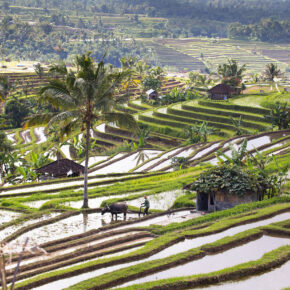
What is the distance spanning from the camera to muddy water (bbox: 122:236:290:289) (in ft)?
45.0

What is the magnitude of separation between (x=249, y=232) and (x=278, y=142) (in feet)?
72.5

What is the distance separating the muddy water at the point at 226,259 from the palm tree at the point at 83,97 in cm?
844

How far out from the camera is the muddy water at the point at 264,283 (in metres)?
12.7

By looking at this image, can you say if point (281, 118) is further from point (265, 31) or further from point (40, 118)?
point (265, 31)

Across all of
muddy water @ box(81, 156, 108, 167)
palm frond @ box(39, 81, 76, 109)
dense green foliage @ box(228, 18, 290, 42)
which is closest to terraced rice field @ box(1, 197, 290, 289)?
palm frond @ box(39, 81, 76, 109)

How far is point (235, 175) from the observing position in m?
20.7

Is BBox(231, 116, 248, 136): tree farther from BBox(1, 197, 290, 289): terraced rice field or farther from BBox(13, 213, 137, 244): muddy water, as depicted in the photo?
BBox(1, 197, 290, 289): terraced rice field

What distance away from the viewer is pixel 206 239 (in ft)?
54.6

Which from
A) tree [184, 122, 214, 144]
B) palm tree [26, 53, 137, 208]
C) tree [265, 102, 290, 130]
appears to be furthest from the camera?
tree [184, 122, 214, 144]

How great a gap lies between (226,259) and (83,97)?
10020 mm

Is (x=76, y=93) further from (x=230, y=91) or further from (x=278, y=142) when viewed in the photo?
(x=230, y=91)

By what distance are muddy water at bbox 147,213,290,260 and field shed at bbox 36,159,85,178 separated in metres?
19.2

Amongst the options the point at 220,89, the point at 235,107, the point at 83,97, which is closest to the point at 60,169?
the point at 83,97

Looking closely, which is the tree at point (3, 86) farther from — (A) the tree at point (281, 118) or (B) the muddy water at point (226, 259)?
(A) the tree at point (281, 118)
